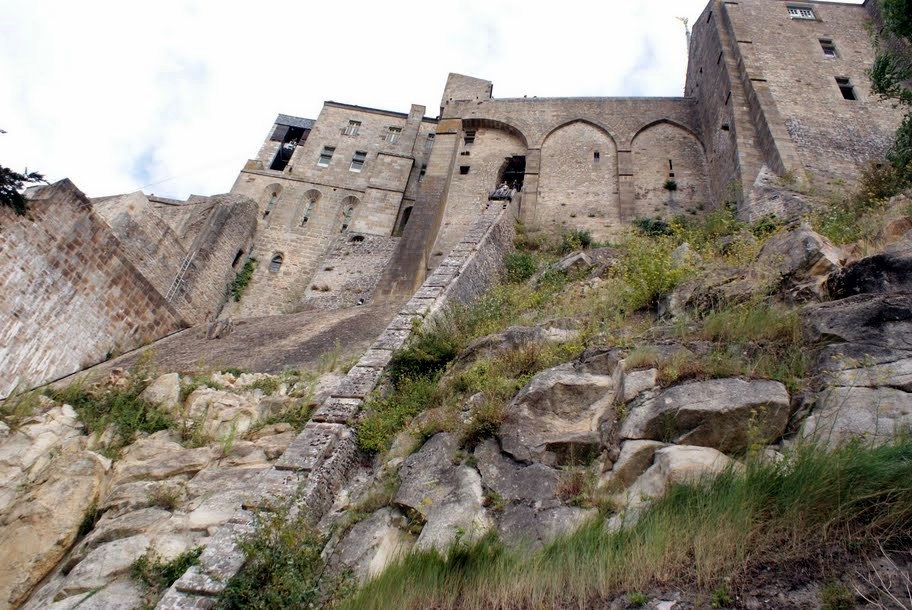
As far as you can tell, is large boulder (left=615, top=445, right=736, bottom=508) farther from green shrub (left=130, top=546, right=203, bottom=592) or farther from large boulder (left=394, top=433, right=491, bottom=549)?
green shrub (left=130, top=546, right=203, bottom=592)

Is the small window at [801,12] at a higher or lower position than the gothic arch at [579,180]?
higher

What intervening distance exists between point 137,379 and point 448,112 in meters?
16.5

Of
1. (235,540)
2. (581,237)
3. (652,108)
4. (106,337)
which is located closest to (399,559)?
(235,540)

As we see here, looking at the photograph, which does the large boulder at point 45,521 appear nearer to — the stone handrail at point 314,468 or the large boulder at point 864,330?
the stone handrail at point 314,468

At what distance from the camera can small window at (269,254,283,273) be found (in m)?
20.1

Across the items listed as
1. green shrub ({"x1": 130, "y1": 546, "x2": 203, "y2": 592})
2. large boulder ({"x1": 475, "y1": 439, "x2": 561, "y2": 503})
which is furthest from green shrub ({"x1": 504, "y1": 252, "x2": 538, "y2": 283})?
green shrub ({"x1": 130, "y1": 546, "x2": 203, "y2": 592})

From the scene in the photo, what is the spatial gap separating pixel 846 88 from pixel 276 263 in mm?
17495

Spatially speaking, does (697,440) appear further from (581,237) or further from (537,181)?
(537,181)

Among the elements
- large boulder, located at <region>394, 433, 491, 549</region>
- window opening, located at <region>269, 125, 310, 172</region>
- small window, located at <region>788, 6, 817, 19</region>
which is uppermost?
small window, located at <region>788, 6, 817, 19</region>

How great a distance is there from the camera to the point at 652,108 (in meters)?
20.3

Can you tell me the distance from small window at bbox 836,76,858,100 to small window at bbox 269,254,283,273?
56.3 feet

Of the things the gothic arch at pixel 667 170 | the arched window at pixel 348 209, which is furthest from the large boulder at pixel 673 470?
the arched window at pixel 348 209

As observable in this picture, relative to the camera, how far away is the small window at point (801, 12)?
1853 centimetres

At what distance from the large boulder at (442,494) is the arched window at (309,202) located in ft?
59.6
